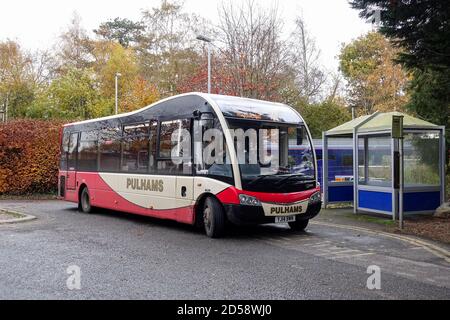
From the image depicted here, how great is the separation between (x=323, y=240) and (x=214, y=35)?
19.8 metres

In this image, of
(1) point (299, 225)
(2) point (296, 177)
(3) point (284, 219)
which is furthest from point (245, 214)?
(1) point (299, 225)

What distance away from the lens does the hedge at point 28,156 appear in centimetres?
2067

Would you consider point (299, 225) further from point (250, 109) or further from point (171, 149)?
point (171, 149)

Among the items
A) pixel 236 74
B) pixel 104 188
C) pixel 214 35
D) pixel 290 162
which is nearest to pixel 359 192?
pixel 290 162

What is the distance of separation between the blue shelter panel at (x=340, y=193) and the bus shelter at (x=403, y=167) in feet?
5.43

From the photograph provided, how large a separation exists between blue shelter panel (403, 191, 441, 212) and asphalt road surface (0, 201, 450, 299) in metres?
2.68

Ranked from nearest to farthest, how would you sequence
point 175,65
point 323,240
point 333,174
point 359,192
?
point 323,240
point 359,192
point 333,174
point 175,65

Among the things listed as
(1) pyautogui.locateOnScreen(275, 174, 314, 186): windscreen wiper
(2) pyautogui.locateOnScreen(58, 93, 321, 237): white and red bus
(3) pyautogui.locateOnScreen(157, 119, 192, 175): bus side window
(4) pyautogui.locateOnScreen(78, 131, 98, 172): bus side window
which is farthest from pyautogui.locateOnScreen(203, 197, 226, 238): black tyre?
(4) pyautogui.locateOnScreen(78, 131, 98, 172): bus side window

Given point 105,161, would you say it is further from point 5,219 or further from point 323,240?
point 323,240

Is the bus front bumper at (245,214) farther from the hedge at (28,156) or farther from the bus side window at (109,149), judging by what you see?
the hedge at (28,156)

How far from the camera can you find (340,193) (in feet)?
52.6

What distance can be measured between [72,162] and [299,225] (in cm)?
873

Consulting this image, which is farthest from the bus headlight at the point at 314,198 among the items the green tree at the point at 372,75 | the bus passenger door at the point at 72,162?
the green tree at the point at 372,75

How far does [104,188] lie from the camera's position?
1416 centimetres
